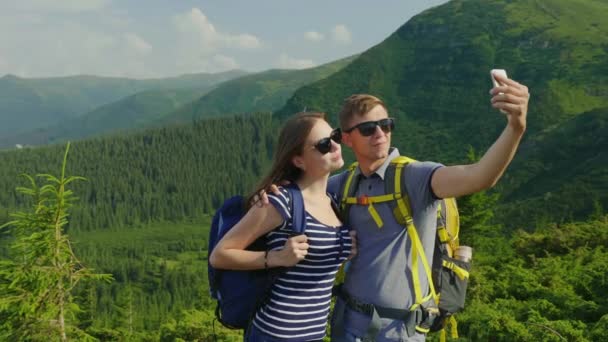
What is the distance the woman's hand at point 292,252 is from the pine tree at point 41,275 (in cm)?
872

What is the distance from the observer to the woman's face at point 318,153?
447 cm

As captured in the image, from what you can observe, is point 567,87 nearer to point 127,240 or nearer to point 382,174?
point 127,240

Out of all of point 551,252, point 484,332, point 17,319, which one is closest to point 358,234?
point 484,332

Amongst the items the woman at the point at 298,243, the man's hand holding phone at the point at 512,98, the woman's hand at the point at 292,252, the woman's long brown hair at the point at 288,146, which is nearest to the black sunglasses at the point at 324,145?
the woman at the point at 298,243

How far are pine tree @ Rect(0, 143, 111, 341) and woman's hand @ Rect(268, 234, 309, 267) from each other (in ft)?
28.6

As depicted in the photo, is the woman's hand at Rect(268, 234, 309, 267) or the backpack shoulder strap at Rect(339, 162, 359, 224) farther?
the backpack shoulder strap at Rect(339, 162, 359, 224)

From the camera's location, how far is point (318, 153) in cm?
448

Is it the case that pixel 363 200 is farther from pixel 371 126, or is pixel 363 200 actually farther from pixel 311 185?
pixel 371 126

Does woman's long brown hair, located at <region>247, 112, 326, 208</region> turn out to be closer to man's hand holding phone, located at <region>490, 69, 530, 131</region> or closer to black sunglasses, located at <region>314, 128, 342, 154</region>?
black sunglasses, located at <region>314, 128, 342, 154</region>

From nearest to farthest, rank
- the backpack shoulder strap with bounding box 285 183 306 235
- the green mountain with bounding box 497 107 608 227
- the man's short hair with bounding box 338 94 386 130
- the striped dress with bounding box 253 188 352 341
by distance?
the backpack shoulder strap with bounding box 285 183 306 235, the striped dress with bounding box 253 188 352 341, the man's short hair with bounding box 338 94 386 130, the green mountain with bounding box 497 107 608 227

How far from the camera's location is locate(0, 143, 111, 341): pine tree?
1143 centimetres

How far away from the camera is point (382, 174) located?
461 centimetres

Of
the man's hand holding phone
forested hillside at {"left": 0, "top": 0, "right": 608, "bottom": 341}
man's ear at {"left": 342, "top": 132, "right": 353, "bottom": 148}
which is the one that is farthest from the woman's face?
forested hillside at {"left": 0, "top": 0, "right": 608, "bottom": 341}

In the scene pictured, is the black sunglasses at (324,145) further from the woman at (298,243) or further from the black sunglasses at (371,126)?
the black sunglasses at (371,126)
